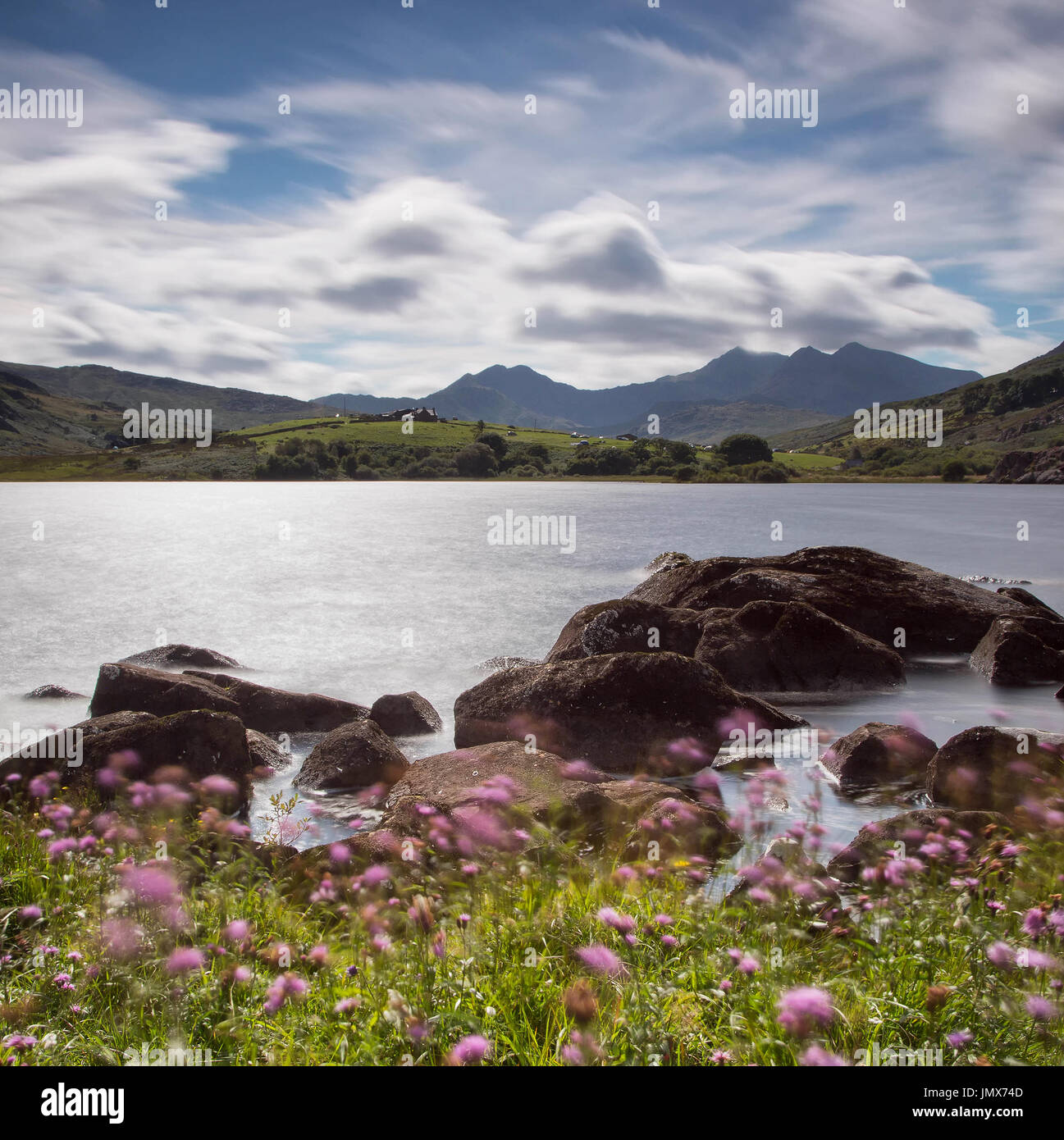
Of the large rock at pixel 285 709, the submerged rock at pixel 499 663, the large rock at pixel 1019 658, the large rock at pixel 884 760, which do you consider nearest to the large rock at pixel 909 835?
the large rock at pixel 884 760

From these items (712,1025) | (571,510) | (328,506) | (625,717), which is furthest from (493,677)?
(328,506)

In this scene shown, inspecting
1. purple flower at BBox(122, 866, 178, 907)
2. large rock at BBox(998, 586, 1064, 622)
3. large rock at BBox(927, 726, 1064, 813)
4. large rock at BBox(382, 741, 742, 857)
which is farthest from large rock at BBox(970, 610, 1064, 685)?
purple flower at BBox(122, 866, 178, 907)

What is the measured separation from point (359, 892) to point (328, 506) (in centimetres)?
12172

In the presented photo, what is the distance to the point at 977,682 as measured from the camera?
2053 centimetres

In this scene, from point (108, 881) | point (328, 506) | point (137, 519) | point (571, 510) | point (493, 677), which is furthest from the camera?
point (328, 506)

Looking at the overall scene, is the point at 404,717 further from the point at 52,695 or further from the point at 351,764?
the point at 52,695

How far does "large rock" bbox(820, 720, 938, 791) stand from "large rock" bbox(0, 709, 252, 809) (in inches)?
354

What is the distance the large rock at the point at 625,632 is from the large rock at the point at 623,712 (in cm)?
481

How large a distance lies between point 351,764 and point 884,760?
26.4 ft

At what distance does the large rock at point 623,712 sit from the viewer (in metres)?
13.5

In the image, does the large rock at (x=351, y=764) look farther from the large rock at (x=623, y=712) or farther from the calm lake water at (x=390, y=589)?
the large rock at (x=623, y=712)

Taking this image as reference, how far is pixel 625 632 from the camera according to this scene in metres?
19.6
